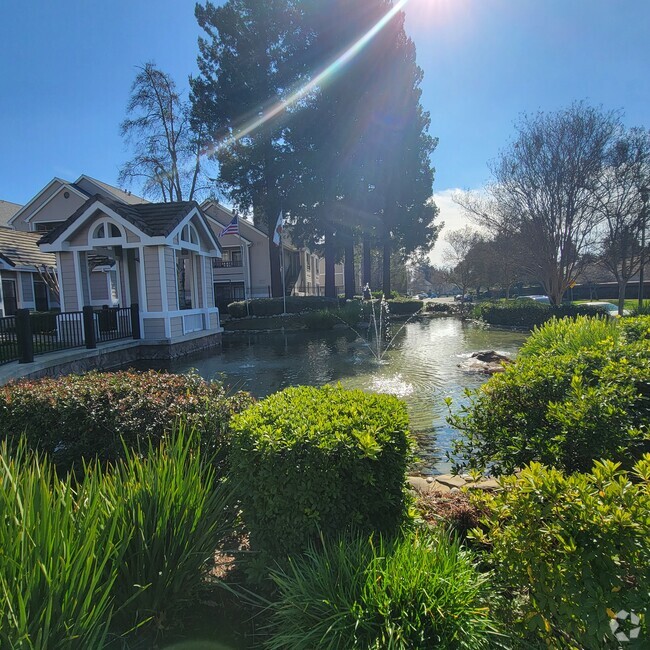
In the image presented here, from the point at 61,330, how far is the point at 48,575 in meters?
12.0

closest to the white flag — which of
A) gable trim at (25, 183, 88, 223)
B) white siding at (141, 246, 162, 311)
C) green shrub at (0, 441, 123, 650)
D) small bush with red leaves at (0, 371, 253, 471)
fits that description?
white siding at (141, 246, 162, 311)

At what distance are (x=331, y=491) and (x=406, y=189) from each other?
31223 millimetres

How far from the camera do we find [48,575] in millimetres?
1593

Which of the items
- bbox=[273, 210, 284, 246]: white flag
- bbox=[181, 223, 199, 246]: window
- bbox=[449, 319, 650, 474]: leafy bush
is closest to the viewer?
→ bbox=[449, 319, 650, 474]: leafy bush

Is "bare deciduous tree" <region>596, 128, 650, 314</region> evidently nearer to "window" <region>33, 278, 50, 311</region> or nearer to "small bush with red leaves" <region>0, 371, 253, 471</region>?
"small bush with red leaves" <region>0, 371, 253, 471</region>

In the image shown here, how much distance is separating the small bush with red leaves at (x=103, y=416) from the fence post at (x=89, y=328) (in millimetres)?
7778

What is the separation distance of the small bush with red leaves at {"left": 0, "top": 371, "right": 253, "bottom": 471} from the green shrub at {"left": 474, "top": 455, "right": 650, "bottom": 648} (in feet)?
8.14

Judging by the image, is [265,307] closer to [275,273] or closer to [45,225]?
[275,273]

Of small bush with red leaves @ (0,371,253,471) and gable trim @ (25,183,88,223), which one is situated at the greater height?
gable trim @ (25,183,88,223)

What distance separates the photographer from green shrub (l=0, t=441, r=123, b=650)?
150 centimetres

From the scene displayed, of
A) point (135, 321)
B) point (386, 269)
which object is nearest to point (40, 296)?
point (135, 321)

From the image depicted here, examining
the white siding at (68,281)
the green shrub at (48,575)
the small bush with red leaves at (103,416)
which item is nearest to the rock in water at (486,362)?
the small bush with red leaves at (103,416)

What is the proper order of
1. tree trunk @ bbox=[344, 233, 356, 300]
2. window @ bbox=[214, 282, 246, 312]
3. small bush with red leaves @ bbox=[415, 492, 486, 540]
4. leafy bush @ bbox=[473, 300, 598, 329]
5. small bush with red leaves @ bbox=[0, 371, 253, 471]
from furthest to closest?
tree trunk @ bbox=[344, 233, 356, 300] < window @ bbox=[214, 282, 246, 312] < leafy bush @ bbox=[473, 300, 598, 329] < small bush with red leaves @ bbox=[0, 371, 253, 471] < small bush with red leaves @ bbox=[415, 492, 486, 540]

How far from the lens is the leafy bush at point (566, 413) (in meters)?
2.64
